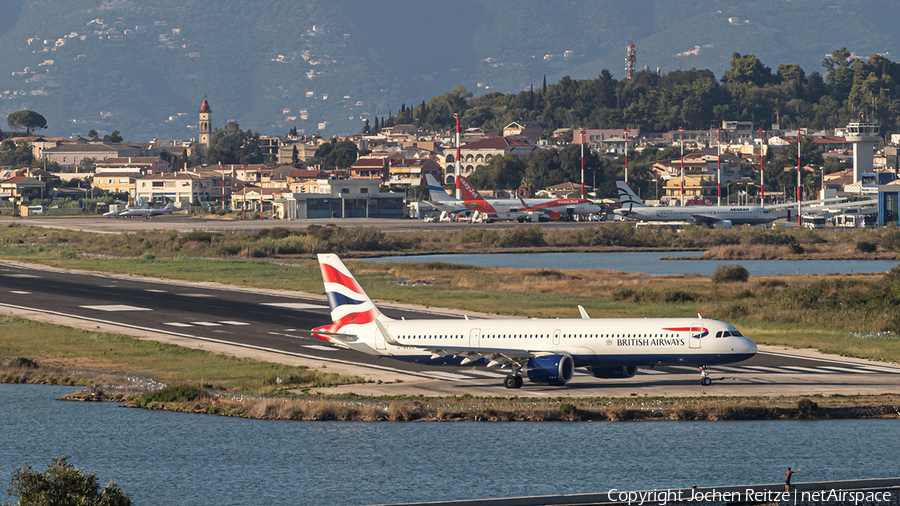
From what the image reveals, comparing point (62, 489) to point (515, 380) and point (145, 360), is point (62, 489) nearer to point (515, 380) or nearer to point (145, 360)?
point (515, 380)

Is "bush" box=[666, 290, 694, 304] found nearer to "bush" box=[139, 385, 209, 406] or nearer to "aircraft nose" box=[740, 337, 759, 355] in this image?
"aircraft nose" box=[740, 337, 759, 355]

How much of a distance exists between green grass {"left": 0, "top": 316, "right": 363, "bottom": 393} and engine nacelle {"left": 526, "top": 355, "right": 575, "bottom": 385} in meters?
12.6

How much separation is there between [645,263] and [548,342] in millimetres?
109433

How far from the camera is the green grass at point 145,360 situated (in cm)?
6712

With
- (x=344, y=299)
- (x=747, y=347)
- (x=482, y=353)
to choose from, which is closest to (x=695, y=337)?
(x=747, y=347)

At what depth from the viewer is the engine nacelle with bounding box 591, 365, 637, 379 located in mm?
60725

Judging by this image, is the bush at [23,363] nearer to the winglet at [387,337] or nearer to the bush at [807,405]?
the winglet at [387,337]

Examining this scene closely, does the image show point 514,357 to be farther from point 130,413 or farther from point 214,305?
point 214,305

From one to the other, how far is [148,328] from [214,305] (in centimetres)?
1496

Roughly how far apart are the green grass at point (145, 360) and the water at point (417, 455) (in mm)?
8204

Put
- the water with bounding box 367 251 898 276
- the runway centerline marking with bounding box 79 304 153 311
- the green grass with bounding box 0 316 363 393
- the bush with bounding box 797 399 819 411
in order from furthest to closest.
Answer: the water with bounding box 367 251 898 276 < the runway centerline marking with bounding box 79 304 153 311 < the green grass with bounding box 0 316 363 393 < the bush with bounding box 797 399 819 411

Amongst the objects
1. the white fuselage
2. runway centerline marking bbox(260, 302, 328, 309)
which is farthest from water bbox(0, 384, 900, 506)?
runway centerline marking bbox(260, 302, 328, 309)

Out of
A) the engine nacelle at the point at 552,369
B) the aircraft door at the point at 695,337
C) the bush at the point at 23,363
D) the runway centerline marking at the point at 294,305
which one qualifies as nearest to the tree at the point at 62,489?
the engine nacelle at the point at 552,369

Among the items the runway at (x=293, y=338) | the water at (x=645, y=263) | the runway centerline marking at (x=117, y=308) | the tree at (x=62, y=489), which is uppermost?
the tree at (x=62, y=489)
